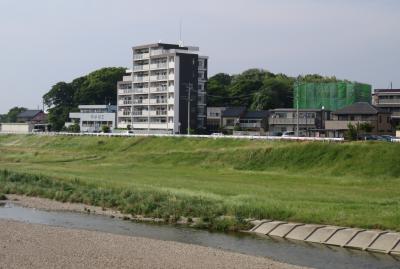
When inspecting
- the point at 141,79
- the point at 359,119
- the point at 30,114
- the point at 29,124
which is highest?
the point at 141,79

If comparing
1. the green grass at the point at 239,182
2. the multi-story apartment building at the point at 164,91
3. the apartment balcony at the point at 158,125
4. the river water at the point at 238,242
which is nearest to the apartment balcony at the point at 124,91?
the multi-story apartment building at the point at 164,91

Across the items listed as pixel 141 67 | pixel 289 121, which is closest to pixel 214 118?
pixel 141 67

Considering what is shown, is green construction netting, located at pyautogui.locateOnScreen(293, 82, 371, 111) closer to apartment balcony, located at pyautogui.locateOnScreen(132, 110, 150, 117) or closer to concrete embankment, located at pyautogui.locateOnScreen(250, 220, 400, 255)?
apartment balcony, located at pyautogui.locateOnScreen(132, 110, 150, 117)

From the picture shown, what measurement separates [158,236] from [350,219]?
873 cm

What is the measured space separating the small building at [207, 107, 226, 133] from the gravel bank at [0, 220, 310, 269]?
283 feet

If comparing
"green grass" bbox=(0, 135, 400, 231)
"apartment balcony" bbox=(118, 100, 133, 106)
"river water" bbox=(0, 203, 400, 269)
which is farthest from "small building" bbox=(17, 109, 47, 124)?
"river water" bbox=(0, 203, 400, 269)

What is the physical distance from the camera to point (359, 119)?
83.1 metres

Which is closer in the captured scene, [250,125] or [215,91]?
[250,125]

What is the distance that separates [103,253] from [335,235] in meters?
9.89

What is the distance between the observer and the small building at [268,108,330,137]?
9762cm

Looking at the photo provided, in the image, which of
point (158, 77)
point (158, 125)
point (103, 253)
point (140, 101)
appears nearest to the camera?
point (103, 253)

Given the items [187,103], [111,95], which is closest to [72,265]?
[187,103]

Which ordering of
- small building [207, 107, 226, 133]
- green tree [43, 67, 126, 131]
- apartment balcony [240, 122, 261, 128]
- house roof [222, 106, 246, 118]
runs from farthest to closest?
1. green tree [43, 67, 126, 131]
2. small building [207, 107, 226, 133]
3. house roof [222, 106, 246, 118]
4. apartment balcony [240, 122, 261, 128]

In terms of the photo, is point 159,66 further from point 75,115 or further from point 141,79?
point 75,115
